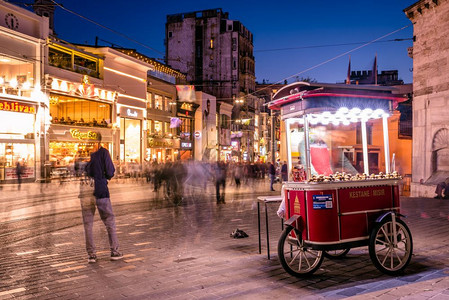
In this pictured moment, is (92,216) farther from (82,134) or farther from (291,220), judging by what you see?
(82,134)

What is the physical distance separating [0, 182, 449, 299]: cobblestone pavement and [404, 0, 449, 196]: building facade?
10.4m

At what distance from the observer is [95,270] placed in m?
6.06

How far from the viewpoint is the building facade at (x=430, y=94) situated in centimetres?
1875

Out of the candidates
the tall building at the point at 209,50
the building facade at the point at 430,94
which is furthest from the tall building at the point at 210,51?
the building facade at the point at 430,94

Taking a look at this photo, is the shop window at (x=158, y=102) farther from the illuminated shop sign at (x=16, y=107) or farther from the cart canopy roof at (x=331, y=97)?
the cart canopy roof at (x=331, y=97)

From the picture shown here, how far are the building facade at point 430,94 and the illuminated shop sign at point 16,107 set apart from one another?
23125 mm

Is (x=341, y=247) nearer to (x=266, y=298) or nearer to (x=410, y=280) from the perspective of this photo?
(x=410, y=280)

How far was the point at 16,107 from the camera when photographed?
25.4m

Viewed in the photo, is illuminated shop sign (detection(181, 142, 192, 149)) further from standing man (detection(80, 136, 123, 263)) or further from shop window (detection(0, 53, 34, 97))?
standing man (detection(80, 136, 123, 263))

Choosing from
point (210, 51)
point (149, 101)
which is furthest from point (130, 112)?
point (210, 51)

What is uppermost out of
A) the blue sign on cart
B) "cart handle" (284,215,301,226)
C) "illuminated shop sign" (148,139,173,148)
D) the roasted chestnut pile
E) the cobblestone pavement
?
"illuminated shop sign" (148,139,173,148)

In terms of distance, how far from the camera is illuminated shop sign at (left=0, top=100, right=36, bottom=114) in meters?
24.6

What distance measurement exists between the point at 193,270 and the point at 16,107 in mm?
23567

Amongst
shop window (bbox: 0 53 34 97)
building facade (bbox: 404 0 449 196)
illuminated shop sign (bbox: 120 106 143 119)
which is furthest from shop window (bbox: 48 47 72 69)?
building facade (bbox: 404 0 449 196)
